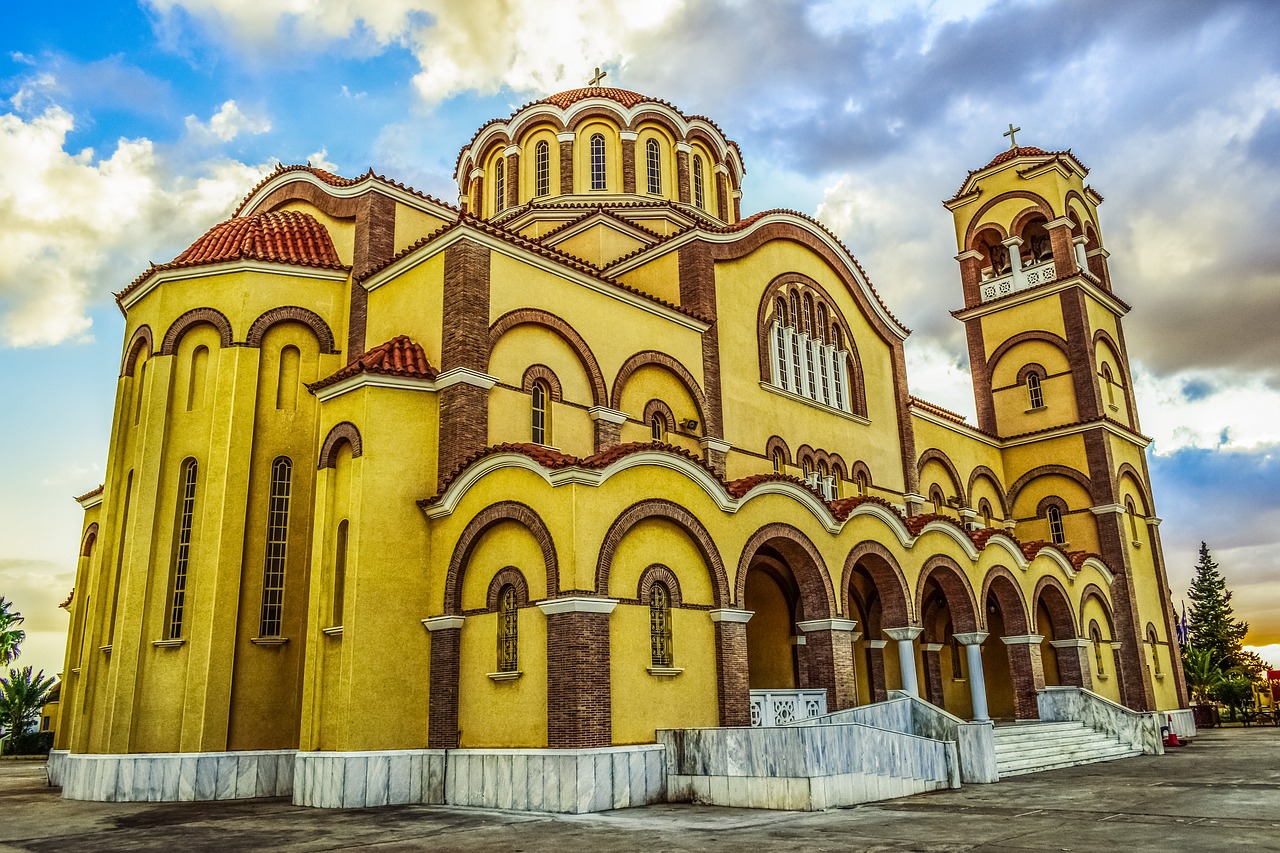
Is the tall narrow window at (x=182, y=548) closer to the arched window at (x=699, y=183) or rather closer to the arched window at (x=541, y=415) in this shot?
the arched window at (x=541, y=415)

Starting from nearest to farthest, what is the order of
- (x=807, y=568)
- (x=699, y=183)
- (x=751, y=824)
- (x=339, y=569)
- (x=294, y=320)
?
(x=751, y=824)
(x=339, y=569)
(x=807, y=568)
(x=294, y=320)
(x=699, y=183)

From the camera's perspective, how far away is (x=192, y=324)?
18.9 metres

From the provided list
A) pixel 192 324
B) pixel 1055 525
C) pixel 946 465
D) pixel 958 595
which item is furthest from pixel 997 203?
pixel 192 324

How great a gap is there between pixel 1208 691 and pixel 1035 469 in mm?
18247


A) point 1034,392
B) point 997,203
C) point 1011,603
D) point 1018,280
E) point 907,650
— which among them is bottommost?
point 907,650

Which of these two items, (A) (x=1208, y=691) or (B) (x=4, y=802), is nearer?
(B) (x=4, y=802)

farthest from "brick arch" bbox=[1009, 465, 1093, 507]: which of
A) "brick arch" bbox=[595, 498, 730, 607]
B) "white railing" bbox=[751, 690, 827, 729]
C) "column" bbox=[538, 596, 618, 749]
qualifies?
"column" bbox=[538, 596, 618, 749]

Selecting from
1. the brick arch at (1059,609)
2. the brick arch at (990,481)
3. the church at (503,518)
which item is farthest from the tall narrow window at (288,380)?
the brick arch at (990,481)

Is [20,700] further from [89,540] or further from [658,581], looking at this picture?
[658,581]

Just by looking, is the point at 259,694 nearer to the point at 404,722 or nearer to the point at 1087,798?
the point at 404,722

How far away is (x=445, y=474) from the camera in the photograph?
54.5 feet

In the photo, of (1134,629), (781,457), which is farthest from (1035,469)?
(781,457)

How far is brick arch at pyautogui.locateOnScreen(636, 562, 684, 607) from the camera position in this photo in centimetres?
1536

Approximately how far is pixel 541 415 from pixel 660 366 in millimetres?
3313
